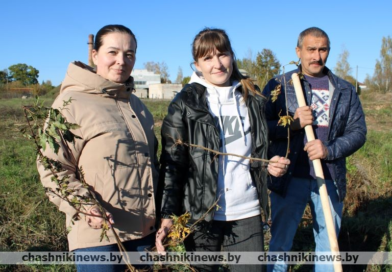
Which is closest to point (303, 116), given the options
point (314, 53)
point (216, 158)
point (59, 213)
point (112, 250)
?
point (314, 53)

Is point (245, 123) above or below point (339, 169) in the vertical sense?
above

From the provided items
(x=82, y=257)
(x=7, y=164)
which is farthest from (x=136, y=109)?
(x=7, y=164)

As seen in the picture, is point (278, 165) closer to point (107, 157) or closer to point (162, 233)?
point (162, 233)

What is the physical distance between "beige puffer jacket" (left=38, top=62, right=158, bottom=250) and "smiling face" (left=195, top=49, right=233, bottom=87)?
489 mm

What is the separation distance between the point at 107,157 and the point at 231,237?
35.5 inches

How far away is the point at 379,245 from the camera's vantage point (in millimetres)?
4004

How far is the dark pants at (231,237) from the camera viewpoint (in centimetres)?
220

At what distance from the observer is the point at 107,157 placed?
1.89m

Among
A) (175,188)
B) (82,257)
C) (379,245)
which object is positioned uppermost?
(175,188)

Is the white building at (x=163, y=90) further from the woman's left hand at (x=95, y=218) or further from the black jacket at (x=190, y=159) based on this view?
the woman's left hand at (x=95, y=218)

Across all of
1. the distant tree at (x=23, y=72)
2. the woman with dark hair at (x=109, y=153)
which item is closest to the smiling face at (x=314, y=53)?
the woman with dark hair at (x=109, y=153)

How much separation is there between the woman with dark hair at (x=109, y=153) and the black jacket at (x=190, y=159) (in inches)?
4.0

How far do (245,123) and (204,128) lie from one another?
28 centimetres

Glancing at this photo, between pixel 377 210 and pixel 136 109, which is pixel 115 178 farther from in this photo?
pixel 377 210
